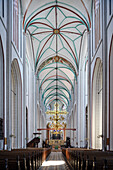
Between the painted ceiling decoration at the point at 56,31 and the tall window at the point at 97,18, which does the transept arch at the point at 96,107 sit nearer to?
the tall window at the point at 97,18

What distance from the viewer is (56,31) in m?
24.4

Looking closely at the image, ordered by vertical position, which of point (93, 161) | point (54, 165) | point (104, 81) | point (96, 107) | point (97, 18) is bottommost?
point (54, 165)

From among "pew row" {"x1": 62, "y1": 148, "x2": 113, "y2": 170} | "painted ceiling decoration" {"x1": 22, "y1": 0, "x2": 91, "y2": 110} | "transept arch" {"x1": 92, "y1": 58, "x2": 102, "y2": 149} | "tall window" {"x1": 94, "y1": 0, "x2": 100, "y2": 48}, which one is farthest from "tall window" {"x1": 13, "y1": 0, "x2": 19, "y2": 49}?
"pew row" {"x1": 62, "y1": 148, "x2": 113, "y2": 170}

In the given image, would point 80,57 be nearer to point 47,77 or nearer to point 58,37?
point 58,37

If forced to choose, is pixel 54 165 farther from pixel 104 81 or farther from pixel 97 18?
pixel 97 18

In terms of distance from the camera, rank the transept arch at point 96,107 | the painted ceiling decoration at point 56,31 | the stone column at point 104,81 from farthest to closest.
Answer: the painted ceiling decoration at point 56,31 → the transept arch at point 96,107 → the stone column at point 104,81

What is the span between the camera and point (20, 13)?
17.8m

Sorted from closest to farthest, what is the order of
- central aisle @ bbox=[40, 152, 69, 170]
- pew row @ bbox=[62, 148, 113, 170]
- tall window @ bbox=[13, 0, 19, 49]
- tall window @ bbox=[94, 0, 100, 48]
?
pew row @ bbox=[62, 148, 113, 170] → central aisle @ bbox=[40, 152, 69, 170] → tall window @ bbox=[94, 0, 100, 48] → tall window @ bbox=[13, 0, 19, 49]

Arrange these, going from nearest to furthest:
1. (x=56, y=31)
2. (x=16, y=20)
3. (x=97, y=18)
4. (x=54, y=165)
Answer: (x=54, y=165) → (x=97, y=18) → (x=16, y=20) → (x=56, y=31)

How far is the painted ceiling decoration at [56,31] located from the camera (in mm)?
19359

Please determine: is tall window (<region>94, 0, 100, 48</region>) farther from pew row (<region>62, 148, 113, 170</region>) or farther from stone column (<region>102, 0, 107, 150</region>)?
pew row (<region>62, 148, 113, 170</region>)

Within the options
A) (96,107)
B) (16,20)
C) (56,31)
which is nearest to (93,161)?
(96,107)

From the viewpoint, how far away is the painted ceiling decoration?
63.5 feet

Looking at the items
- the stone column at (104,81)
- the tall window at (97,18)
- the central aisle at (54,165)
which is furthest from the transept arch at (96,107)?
the stone column at (104,81)
